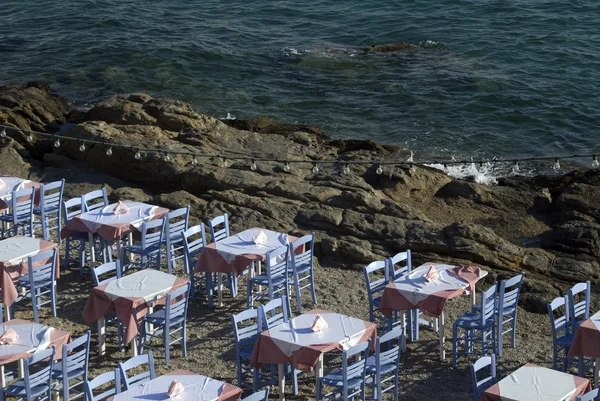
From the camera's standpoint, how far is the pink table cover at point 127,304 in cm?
1405

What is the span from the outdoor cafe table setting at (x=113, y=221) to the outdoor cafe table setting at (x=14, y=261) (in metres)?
1.06

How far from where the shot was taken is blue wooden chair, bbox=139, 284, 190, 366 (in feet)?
46.2

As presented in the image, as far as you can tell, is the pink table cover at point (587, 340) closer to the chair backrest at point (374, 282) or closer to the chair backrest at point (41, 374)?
the chair backrest at point (374, 282)

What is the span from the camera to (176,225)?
A: 17422mm

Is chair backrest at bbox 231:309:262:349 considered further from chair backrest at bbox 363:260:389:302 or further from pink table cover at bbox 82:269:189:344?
chair backrest at bbox 363:260:389:302

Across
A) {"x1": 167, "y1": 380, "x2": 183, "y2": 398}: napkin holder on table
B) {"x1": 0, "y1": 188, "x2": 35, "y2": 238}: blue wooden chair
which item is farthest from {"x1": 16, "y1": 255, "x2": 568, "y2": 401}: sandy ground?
{"x1": 167, "y1": 380, "x2": 183, "y2": 398}: napkin holder on table

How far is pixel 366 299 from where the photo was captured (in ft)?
53.7

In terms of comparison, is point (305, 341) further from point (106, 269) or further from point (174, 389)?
point (106, 269)

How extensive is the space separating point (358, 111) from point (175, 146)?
1123 cm

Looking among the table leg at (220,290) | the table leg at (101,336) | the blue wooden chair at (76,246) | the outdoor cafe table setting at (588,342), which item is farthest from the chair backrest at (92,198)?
the outdoor cafe table setting at (588,342)

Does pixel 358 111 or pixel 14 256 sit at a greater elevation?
pixel 14 256

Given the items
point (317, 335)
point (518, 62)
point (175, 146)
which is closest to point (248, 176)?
point (175, 146)

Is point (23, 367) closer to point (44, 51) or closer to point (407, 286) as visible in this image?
point (407, 286)

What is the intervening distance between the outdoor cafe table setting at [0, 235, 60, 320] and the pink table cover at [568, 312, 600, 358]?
812 cm
